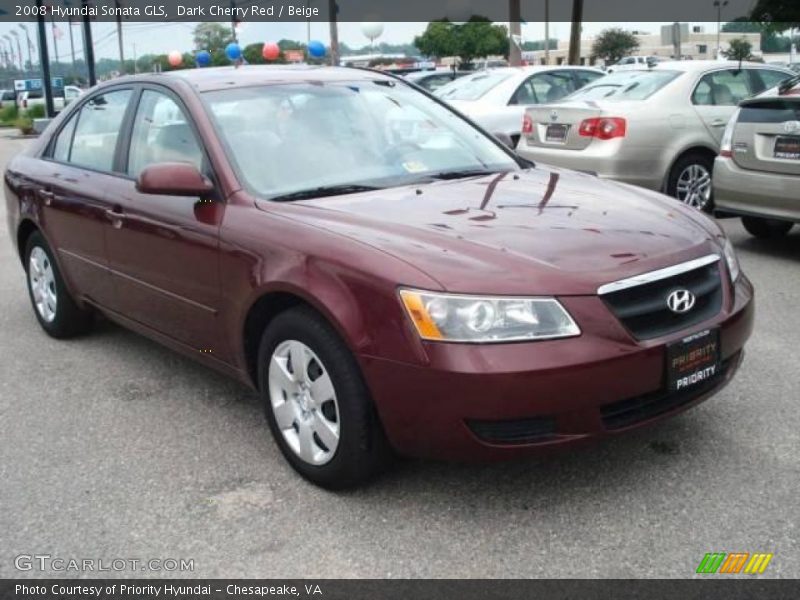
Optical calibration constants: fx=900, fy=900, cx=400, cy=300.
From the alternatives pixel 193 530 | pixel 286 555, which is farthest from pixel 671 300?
pixel 193 530

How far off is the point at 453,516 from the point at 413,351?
68 cm

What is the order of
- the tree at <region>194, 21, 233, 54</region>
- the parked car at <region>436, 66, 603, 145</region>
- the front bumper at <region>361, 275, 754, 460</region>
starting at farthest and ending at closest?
the tree at <region>194, 21, 233, 54</region> → the parked car at <region>436, 66, 603, 145</region> → the front bumper at <region>361, 275, 754, 460</region>

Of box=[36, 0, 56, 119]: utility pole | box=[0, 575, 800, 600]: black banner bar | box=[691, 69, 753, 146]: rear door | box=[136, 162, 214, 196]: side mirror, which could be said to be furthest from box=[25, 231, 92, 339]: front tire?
box=[36, 0, 56, 119]: utility pole

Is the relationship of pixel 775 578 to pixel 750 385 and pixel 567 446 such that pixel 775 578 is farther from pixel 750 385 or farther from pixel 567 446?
pixel 750 385

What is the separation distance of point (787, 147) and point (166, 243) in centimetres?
464

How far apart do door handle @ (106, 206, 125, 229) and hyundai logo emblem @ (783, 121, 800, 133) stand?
4690 millimetres

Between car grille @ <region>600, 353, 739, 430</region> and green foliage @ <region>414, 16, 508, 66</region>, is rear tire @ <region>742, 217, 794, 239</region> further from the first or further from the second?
green foliage @ <region>414, 16, 508, 66</region>

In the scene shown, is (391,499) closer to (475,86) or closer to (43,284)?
(43,284)

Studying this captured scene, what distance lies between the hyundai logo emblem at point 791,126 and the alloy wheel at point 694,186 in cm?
194

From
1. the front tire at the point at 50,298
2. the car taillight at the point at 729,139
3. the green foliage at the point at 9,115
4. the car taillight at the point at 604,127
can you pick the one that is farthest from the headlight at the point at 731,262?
the green foliage at the point at 9,115

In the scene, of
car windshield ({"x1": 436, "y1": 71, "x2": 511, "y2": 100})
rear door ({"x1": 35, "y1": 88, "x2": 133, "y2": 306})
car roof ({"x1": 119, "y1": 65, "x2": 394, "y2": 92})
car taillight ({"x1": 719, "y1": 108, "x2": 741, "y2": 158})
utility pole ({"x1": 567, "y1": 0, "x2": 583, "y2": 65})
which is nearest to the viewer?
car roof ({"x1": 119, "y1": 65, "x2": 394, "y2": 92})

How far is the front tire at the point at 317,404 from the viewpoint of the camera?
121 inches

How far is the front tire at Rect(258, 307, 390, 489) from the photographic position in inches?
121

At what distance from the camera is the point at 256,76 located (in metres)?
4.35
